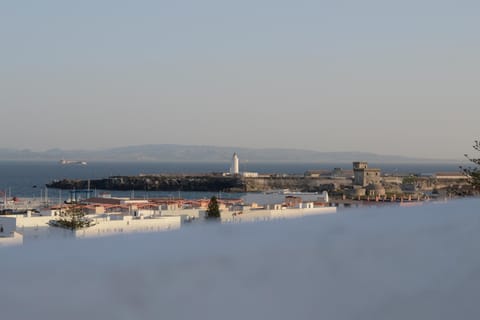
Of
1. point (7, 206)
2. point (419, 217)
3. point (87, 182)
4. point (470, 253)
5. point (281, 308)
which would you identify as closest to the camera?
point (281, 308)

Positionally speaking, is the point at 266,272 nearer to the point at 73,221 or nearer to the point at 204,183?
the point at 73,221

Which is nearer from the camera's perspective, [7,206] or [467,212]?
[467,212]

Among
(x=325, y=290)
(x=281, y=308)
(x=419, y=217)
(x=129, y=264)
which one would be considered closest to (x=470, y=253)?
(x=419, y=217)

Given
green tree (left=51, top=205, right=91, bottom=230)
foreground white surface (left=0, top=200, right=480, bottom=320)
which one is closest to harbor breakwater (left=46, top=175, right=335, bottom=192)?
green tree (left=51, top=205, right=91, bottom=230)

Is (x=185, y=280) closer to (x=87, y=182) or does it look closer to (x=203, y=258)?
(x=203, y=258)

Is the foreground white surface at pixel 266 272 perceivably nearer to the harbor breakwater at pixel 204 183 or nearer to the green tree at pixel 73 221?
the green tree at pixel 73 221
